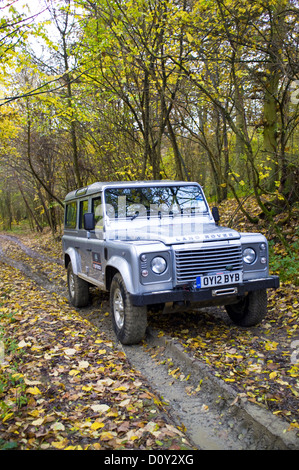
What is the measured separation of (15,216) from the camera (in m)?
46.8

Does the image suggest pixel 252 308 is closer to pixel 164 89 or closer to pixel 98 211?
pixel 98 211

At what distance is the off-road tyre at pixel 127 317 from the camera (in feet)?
14.1

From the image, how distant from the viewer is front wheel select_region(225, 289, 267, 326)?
4.77m

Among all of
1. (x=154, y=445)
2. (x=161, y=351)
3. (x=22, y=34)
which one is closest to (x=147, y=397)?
(x=154, y=445)

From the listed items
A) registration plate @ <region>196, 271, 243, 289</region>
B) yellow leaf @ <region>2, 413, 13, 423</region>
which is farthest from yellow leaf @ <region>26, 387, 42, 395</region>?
registration plate @ <region>196, 271, 243, 289</region>

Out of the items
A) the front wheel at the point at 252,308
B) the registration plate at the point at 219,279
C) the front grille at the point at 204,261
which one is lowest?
the front wheel at the point at 252,308

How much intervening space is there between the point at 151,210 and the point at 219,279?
1.77 metres

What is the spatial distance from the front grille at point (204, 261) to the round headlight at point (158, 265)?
156 millimetres

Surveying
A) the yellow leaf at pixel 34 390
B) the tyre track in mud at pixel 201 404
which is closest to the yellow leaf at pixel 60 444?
the yellow leaf at pixel 34 390

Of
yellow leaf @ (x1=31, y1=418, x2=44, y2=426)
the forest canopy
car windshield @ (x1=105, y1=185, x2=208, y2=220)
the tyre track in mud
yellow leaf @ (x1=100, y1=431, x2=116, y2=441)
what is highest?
the forest canopy

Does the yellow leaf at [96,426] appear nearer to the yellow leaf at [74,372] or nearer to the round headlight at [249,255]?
the yellow leaf at [74,372]

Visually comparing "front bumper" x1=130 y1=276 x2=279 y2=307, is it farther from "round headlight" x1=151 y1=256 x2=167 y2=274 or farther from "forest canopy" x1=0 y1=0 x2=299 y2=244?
"forest canopy" x1=0 y1=0 x2=299 y2=244

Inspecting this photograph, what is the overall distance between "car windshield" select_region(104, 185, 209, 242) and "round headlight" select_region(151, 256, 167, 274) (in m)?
0.91
